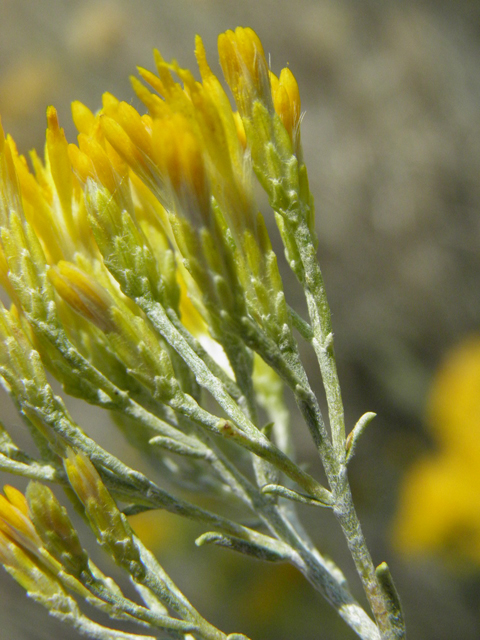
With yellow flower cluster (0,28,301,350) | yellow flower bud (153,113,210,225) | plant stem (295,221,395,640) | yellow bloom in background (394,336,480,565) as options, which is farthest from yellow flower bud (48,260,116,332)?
yellow bloom in background (394,336,480,565)

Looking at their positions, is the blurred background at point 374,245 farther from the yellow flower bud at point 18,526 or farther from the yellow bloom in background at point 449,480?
the yellow flower bud at point 18,526

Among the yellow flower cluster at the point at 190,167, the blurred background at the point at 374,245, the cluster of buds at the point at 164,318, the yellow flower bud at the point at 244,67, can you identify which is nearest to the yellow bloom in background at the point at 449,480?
the blurred background at the point at 374,245

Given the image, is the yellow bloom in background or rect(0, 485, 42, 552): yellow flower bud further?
the yellow bloom in background

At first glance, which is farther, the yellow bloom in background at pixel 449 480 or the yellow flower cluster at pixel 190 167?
the yellow bloom in background at pixel 449 480

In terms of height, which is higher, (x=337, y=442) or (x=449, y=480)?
(x=337, y=442)

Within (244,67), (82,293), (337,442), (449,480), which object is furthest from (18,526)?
(449,480)

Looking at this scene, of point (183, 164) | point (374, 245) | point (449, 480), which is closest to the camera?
point (183, 164)

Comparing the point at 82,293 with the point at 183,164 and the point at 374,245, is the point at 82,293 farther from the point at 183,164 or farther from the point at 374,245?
the point at 374,245

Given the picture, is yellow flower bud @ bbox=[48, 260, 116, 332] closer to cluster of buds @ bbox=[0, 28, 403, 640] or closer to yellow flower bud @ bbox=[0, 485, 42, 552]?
cluster of buds @ bbox=[0, 28, 403, 640]
